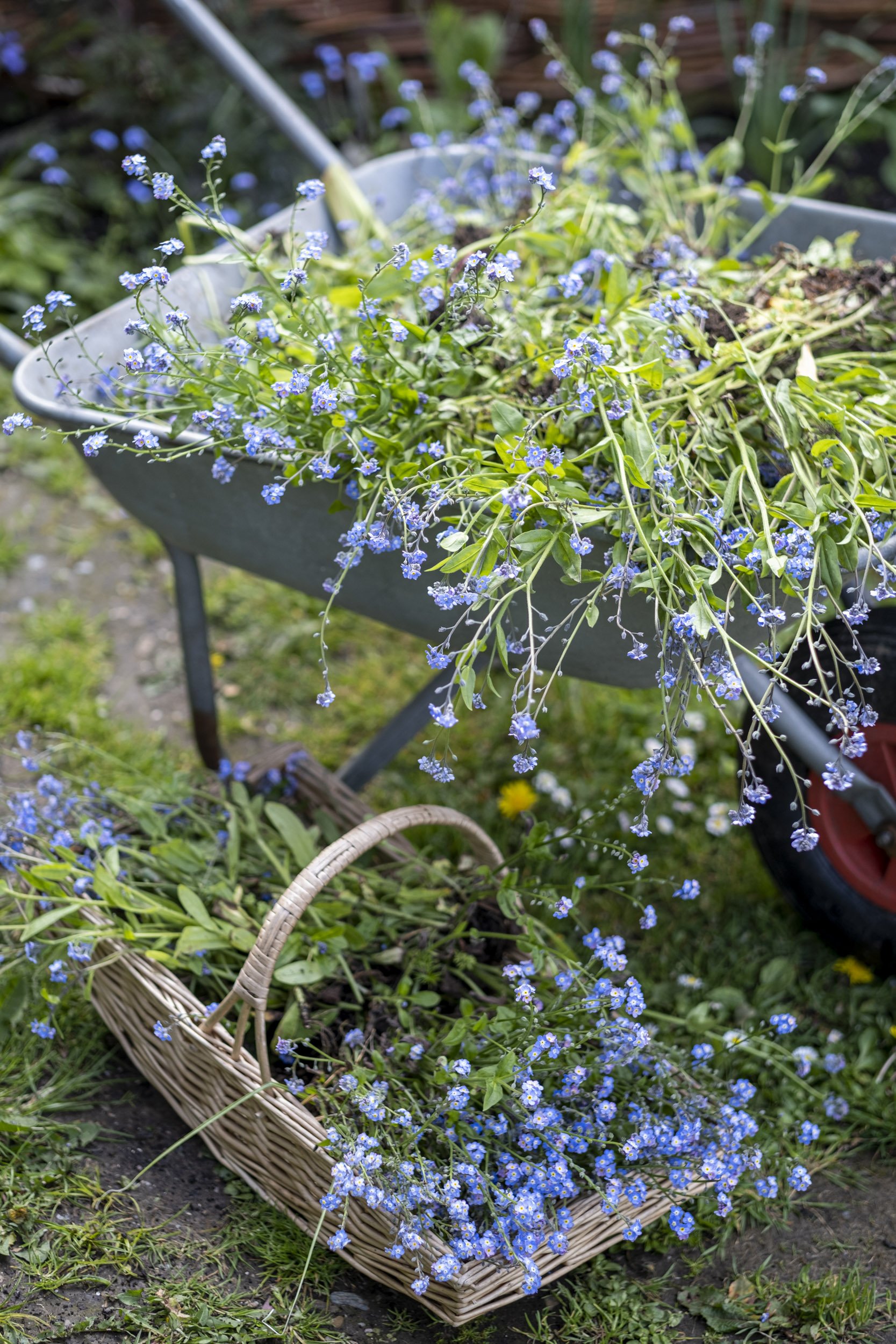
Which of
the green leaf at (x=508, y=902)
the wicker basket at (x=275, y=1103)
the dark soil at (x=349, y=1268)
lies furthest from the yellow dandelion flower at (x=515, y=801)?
the dark soil at (x=349, y=1268)

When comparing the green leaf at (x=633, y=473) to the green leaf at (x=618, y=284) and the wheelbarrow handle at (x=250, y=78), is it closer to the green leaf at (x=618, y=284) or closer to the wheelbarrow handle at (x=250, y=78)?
the green leaf at (x=618, y=284)

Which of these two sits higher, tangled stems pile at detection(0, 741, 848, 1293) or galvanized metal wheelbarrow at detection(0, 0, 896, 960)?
galvanized metal wheelbarrow at detection(0, 0, 896, 960)

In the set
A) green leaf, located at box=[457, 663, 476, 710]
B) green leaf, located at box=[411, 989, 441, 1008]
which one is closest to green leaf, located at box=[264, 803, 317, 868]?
green leaf, located at box=[411, 989, 441, 1008]

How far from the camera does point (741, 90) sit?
3346mm

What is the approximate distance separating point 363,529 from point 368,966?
0.67 meters

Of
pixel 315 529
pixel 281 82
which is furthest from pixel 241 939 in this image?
pixel 281 82

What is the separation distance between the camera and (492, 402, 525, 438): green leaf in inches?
50.3

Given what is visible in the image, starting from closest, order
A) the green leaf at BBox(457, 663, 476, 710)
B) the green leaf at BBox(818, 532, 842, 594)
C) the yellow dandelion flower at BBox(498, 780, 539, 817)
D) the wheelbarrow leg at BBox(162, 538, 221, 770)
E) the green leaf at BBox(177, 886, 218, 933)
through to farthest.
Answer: the green leaf at BBox(457, 663, 476, 710) < the green leaf at BBox(818, 532, 842, 594) < the green leaf at BBox(177, 886, 218, 933) < the wheelbarrow leg at BBox(162, 538, 221, 770) < the yellow dandelion flower at BBox(498, 780, 539, 817)

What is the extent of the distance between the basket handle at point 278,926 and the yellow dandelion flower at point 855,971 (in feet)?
2.84

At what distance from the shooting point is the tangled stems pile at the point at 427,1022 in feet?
4.23

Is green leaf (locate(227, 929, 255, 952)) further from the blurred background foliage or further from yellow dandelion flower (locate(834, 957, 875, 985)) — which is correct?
the blurred background foliage

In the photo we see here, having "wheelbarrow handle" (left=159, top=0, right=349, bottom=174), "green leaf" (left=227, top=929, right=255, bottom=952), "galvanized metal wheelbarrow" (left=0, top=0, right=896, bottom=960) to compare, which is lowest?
"green leaf" (left=227, top=929, right=255, bottom=952)

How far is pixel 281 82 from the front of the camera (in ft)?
11.5

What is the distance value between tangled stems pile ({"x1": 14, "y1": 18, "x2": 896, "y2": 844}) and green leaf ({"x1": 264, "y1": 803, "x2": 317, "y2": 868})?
1.16ft
